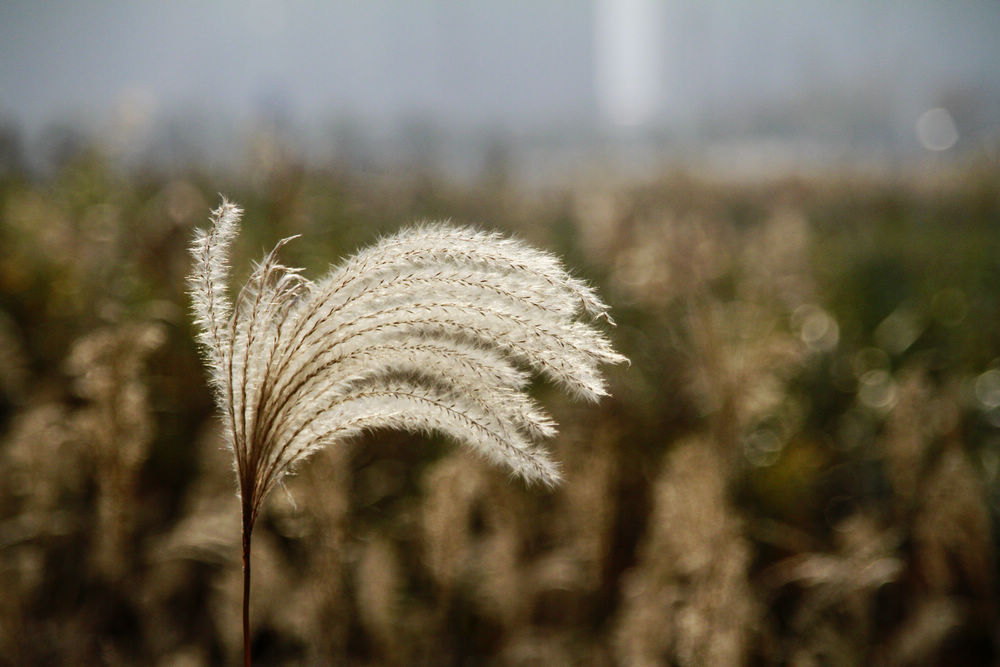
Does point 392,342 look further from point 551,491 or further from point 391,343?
point 551,491

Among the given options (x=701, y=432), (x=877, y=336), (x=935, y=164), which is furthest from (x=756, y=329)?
(x=935, y=164)

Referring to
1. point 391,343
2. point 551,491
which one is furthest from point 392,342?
point 551,491

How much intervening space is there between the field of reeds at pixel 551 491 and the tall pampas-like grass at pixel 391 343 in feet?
2.46

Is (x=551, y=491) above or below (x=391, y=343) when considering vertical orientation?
above

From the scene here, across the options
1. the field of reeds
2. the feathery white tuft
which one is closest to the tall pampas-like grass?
the feathery white tuft

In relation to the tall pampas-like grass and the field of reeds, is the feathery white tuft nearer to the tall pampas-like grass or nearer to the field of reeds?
the tall pampas-like grass

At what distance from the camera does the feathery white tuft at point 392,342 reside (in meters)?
1.11

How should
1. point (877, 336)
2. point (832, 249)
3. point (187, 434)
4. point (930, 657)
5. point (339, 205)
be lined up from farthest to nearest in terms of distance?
point (832, 249), point (339, 205), point (877, 336), point (187, 434), point (930, 657)

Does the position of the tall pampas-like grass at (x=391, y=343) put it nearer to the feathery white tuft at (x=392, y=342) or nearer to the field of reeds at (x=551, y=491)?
the feathery white tuft at (x=392, y=342)

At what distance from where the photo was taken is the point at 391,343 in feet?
3.80

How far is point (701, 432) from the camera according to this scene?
374cm

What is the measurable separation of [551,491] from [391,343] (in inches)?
78.7

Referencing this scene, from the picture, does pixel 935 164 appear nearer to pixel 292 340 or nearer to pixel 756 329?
pixel 756 329

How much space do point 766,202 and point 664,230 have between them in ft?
23.9
